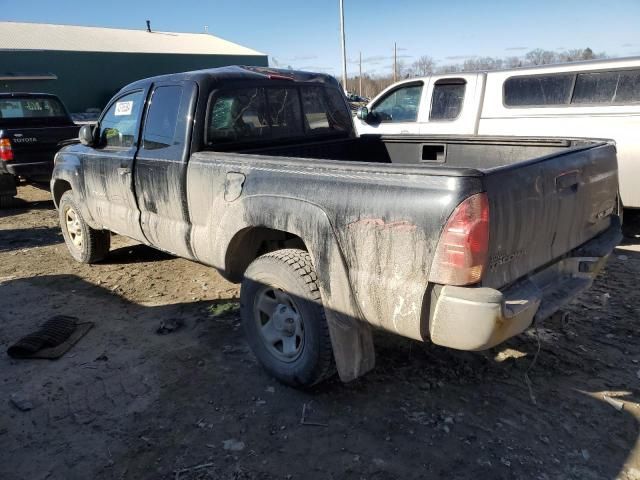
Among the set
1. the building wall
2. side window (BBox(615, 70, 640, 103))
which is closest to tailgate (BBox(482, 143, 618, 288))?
side window (BBox(615, 70, 640, 103))

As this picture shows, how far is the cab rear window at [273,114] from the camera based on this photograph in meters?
3.83

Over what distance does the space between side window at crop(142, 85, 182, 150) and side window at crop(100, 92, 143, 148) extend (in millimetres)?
210

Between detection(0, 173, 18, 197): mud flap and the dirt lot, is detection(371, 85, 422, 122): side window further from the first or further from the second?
detection(0, 173, 18, 197): mud flap

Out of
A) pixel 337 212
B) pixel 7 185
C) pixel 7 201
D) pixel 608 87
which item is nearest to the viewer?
pixel 337 212

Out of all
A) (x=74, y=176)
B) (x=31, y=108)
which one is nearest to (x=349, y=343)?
(x=74, y=176)

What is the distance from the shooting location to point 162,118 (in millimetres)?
4008

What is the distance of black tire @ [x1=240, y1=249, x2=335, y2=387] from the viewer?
289 centimetres

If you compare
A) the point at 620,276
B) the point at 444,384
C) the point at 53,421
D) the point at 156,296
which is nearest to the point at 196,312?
the point at 156,296

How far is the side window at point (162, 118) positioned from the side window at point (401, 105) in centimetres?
416

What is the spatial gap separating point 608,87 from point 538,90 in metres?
0.83

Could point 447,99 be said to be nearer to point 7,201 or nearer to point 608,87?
point 608,87

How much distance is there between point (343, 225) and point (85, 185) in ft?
11.7

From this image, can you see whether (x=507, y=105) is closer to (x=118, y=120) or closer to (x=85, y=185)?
(x=118, y=120)

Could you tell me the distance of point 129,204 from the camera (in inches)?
175
